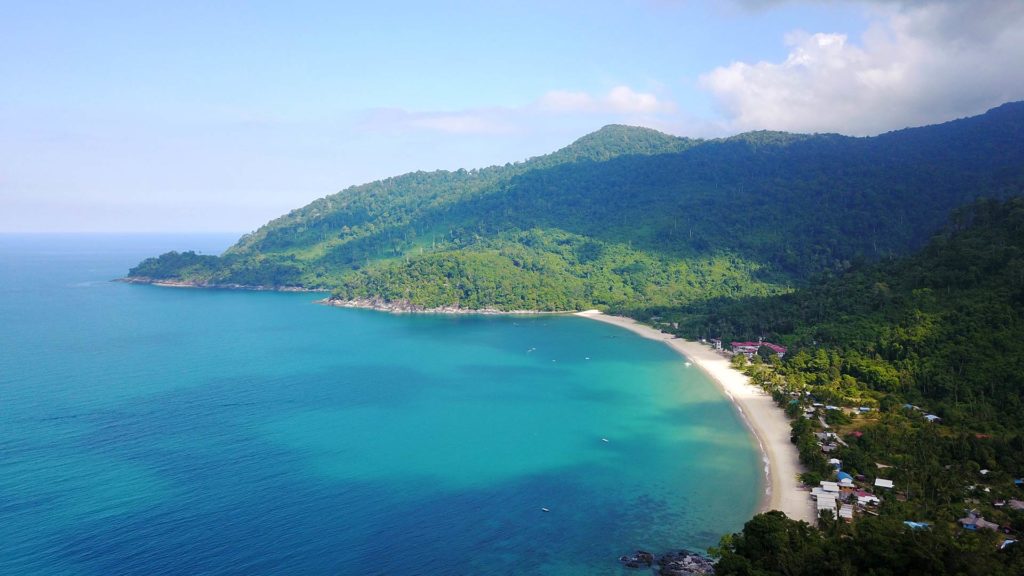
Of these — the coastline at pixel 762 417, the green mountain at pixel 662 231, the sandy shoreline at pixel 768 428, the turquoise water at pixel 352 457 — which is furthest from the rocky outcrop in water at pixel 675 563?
the green mountain at pixel 662 231

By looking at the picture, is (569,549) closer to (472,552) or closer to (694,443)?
(472,552)

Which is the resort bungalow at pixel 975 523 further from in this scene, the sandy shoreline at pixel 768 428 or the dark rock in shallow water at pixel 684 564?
the dark rock in shallow water at pixel 684 564

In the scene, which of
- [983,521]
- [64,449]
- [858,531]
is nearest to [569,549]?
[858,531]

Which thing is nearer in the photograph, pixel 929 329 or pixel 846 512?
pixel 846 512

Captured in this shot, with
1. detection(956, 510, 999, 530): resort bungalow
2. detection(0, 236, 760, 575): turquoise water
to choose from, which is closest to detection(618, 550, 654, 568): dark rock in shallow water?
detection(0, 236, 760, 575): turquoise water

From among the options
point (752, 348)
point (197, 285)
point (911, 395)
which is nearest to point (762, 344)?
point (752, 348)

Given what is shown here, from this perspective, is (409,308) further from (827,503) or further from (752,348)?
(827,503)
